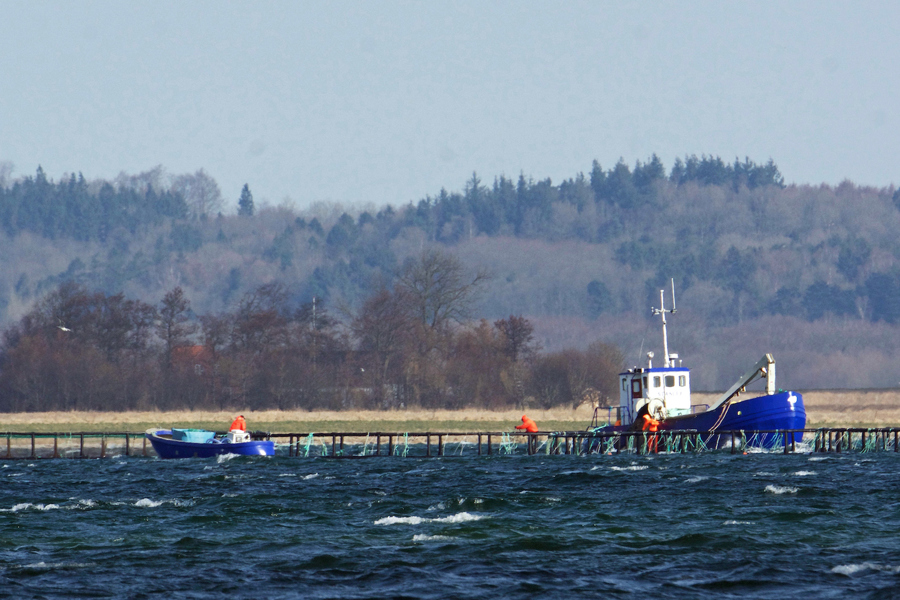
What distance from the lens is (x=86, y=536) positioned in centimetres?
2855

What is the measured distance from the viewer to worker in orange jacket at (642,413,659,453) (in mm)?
53969

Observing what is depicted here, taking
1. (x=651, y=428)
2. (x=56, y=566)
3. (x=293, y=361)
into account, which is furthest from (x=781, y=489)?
(x=293, y=361)

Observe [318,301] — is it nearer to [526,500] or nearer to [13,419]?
[13,419]

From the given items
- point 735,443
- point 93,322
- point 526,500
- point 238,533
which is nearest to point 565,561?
point 238,533

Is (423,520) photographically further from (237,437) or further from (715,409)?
(715,409)

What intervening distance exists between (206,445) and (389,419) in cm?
3814

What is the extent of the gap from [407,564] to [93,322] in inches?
3865

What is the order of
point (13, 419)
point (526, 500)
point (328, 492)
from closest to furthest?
point (526, 500) → point (328, 492) → point (13, 419)

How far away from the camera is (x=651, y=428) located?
54688mm

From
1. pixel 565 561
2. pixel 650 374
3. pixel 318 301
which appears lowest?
pixel 565 561

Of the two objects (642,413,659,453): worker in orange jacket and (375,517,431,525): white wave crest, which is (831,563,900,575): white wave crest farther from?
(642,413,659,453): worker in orange jacket

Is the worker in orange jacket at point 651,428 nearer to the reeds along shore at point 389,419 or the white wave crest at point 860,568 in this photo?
the reeds along shore at point 389,419

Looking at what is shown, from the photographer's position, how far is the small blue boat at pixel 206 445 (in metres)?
53.3

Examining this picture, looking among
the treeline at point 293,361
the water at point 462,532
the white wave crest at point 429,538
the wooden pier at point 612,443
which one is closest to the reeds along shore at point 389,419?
the treeline at point 293,361
